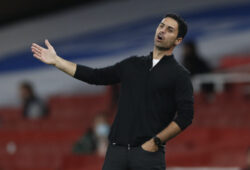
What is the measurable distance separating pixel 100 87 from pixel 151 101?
7074 mm

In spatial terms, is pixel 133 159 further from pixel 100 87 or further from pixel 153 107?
pixel 100 87

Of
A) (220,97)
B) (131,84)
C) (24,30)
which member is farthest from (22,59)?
(131,84)

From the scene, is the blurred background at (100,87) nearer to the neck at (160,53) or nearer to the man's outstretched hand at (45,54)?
the neck at (160,53)

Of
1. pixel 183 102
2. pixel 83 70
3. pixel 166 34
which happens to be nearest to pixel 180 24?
pixel 166 34

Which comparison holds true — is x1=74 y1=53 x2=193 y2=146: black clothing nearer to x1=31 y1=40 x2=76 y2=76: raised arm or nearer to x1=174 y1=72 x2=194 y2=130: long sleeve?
x1=174 y1=72 x2=194 y2=130: long sleeve

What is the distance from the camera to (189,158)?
6438 millimetres

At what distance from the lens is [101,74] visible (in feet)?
12.8

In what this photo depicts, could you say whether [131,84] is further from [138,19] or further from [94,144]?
[138,19]

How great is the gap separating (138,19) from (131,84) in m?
7.02

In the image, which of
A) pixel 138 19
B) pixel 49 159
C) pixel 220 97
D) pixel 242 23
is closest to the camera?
pixel 49 159

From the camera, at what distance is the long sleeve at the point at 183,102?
3715mm

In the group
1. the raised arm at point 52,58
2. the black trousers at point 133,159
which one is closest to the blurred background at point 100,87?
the black trousers at point 133,159

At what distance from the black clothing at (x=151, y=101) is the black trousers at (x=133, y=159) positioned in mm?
41

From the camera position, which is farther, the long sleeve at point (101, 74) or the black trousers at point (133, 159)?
the long sleeve at point (101, 74)
